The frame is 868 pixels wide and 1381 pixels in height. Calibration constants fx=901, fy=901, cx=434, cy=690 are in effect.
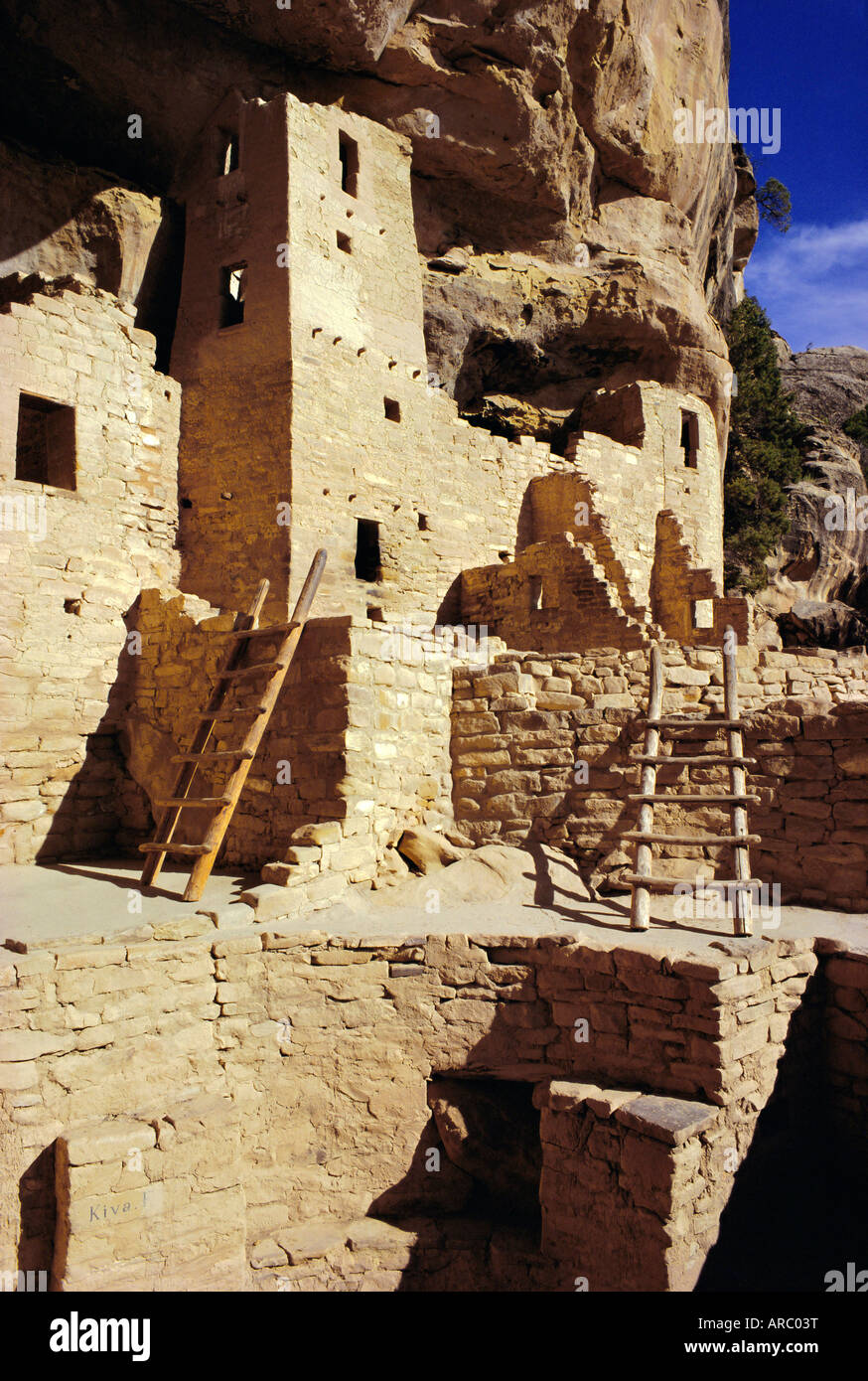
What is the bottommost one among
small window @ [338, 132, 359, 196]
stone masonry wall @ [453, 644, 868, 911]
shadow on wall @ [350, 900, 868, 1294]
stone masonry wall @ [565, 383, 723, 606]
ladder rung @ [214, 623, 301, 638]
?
shadow on wall @ [350, 900, 868, 1294]

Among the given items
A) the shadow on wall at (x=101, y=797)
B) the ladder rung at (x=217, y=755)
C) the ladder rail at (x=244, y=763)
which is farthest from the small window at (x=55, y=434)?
the ladder rail at (x=244, y=763)

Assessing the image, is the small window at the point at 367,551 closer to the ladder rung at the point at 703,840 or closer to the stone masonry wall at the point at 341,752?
the stone masonry wall at the point at 341,752

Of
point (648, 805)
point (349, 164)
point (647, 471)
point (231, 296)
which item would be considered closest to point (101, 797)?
point (648, 805)

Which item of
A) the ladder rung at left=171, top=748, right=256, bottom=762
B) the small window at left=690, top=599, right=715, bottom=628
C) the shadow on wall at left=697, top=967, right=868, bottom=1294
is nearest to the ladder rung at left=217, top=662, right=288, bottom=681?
the ladder rung at left=171, top=748, right=256, bottom=762

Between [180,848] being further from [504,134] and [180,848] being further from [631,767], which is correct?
[504,134]

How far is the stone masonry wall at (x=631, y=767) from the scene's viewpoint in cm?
671

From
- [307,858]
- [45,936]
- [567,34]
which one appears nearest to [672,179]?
[567,34]

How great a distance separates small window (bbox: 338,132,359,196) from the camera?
13086mm

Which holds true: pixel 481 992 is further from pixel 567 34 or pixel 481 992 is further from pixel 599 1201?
pixel 567 34

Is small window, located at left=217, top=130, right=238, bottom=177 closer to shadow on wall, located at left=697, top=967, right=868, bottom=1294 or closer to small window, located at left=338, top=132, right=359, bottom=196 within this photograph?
small window, located at left=338, top=132, right=359, bottom=196

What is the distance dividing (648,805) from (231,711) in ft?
10.8

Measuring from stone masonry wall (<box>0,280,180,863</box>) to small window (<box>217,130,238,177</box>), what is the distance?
313 centimetres

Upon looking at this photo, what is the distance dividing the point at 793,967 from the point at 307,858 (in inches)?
130

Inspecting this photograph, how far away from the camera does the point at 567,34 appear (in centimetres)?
1387
